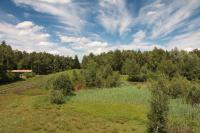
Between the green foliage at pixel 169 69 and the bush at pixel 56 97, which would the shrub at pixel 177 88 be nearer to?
the bush at pixel 56 97

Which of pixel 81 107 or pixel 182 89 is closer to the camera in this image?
pixel 81 107

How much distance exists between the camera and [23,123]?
103 ft

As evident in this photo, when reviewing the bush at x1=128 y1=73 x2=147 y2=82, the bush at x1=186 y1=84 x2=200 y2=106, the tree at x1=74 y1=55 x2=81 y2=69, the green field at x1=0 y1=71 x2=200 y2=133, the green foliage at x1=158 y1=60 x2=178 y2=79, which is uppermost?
the tree at x1=74 y1=55 x2=81 y2=69

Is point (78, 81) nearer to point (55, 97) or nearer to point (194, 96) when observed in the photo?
point (55, 97)

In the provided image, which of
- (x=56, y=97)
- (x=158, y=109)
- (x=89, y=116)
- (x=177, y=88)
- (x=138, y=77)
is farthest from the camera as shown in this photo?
(x=138, y=77)

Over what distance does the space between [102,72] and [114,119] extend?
49.2 metres

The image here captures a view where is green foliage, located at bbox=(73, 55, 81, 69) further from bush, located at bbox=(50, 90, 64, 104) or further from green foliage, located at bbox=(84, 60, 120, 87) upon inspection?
bush, located at bbox=(50, 90, 64, 104)

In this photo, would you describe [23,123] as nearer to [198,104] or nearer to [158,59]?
[198,104]

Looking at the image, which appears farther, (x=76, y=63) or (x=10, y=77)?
(x=76, y=63)

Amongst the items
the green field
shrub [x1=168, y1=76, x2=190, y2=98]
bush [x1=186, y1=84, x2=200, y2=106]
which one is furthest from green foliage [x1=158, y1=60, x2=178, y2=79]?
the green field

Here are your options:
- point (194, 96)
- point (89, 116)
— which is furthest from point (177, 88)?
point (89, 116)

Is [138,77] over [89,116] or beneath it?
over

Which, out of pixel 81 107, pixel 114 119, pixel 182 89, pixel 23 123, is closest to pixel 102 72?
pixel 182 89

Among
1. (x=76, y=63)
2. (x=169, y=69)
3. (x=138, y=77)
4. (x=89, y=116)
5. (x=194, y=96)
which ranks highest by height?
(x=76, y=63)
